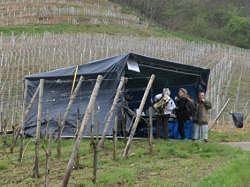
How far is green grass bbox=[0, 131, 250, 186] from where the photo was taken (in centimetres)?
862

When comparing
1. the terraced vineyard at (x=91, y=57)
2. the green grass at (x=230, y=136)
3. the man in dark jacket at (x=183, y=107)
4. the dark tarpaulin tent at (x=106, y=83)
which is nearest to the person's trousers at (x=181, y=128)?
the man in dark jacket at (x=183, y=107)

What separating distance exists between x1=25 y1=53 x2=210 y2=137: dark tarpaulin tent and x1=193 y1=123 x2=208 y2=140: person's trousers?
5.48ft

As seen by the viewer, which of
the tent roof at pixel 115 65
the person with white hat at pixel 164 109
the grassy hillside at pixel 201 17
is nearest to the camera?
the tent roof at pixel 115 65

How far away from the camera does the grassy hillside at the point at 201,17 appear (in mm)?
63606

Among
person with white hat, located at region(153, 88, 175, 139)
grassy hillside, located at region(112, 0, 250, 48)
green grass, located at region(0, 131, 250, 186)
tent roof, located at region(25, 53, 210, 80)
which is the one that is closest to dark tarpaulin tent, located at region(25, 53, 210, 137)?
tent roof, located at region(25, 53, 210, 80)

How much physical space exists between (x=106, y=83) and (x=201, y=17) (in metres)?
53.5

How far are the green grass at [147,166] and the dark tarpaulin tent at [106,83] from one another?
155cm

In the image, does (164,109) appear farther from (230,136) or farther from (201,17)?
(201,17)

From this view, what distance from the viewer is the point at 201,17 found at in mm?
66250

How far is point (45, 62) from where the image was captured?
2700 cm

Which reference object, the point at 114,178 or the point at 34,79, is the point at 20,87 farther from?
the point at 114,178

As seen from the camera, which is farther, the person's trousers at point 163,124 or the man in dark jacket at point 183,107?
the person's trousers at point 163,124

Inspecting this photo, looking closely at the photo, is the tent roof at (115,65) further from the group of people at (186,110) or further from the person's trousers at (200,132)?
the person's trousers at (200,132)

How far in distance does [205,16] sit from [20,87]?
4782 cm
